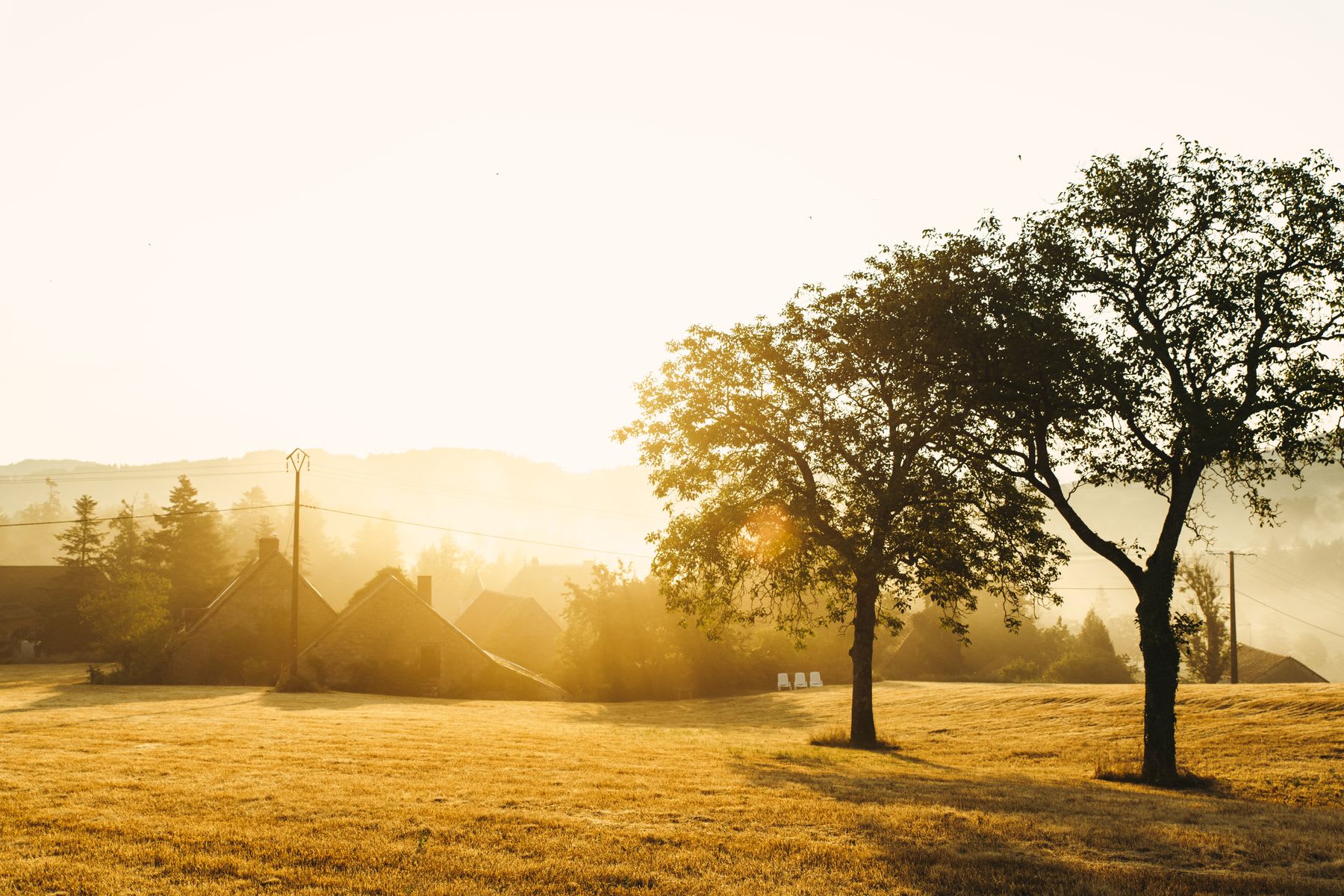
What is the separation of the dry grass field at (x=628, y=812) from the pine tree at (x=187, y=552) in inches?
2405

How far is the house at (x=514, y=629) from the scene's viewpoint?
6969 cm

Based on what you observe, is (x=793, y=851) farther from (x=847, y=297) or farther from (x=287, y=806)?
(x=847, y=297)


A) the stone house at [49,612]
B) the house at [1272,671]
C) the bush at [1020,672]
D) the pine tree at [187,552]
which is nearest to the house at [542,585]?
the pine tree at [187,552]

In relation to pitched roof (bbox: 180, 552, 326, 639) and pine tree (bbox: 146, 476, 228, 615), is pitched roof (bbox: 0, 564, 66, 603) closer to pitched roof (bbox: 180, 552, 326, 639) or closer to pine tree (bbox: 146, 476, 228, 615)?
pine tree (bbox: 146, 476, 228, 615)

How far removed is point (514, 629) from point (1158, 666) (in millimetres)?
57908

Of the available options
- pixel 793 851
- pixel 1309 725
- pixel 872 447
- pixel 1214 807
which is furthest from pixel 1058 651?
pixel 793 851

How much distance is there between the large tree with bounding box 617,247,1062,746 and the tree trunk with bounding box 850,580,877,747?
0.18 ft

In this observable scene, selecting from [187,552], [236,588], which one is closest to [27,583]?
[187,552]

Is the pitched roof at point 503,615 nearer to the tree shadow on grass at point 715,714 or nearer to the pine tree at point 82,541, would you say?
the tree shadow on grass at point 715,714

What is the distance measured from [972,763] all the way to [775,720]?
16572 millimetres

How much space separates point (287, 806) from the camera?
10.8 m

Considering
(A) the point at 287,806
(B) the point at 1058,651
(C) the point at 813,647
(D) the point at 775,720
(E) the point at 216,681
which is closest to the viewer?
(A) the point at 287,806

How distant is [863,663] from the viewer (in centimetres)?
2481

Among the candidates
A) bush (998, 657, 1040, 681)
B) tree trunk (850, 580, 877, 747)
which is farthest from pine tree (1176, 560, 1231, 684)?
tree trunk (850, 580, 877, 747)
